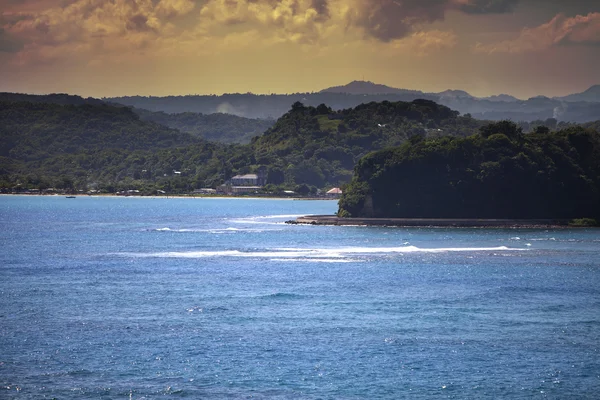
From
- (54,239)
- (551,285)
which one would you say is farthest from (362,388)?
(54,239)

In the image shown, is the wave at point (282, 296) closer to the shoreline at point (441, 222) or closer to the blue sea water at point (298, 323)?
the blue sea water at point (298, 323)

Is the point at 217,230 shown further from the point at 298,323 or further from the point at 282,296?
the point at 298,323

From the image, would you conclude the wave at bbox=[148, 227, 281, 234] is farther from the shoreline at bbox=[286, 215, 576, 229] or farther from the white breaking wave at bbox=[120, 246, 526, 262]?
the white breaking wave at bbox=[120, 246, 526, 262]

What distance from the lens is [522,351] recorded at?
42188mm

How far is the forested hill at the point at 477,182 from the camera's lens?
13538cm

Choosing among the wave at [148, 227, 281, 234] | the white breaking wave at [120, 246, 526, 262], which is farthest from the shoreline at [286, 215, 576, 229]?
the white breaking wave at [120, 246, 526, 262]

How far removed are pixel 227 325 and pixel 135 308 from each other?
815 cm

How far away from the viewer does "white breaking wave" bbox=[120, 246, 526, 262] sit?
3344 inches

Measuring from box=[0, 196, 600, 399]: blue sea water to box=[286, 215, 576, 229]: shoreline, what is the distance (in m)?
35.8

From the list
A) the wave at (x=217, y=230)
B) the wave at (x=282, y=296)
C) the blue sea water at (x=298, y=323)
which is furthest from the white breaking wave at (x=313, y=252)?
the wave at (x=217, y=230)

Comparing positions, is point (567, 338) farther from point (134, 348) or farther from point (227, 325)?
point (134, 348)

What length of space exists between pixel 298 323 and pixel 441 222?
8541 cm

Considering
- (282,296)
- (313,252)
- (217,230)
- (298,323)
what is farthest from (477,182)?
(298,323)

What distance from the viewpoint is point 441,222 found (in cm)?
13075
